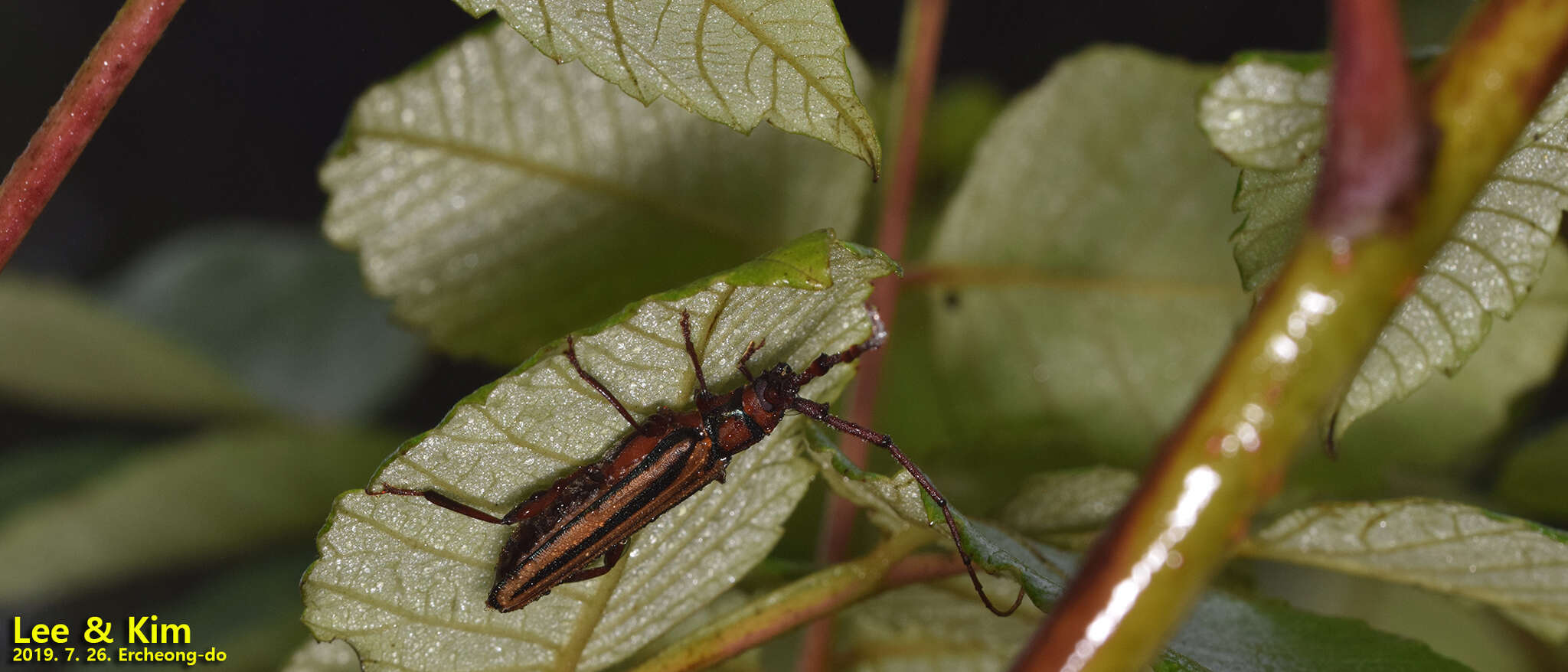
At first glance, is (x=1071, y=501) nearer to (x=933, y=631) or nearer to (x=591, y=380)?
(x=933, y=631)

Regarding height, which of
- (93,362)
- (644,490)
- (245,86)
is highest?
(245,86)

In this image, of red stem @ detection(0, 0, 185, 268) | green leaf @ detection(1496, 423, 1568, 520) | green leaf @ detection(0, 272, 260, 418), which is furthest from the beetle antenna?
green leaf @ detection(0, 272, 260, 418)

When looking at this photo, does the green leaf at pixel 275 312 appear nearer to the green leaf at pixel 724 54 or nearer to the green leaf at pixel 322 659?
the green leaf at pixel 322 659

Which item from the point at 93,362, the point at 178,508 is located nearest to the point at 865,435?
the point at 178,508

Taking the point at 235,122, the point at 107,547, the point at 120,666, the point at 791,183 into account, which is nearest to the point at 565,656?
the point at 791,183

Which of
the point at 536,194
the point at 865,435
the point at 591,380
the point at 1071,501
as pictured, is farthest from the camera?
the point at 536,194

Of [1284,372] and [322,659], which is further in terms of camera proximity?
[322,659]

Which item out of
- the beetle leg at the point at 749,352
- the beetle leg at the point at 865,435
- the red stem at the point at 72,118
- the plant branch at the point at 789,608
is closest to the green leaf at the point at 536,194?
the beetle leg at the point at 865,435

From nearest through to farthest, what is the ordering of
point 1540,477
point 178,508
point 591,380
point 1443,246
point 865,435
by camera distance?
1. point 591,380
2. point 1443,246
3. point 865,435
4. point 1540,477
5. point 178,508
